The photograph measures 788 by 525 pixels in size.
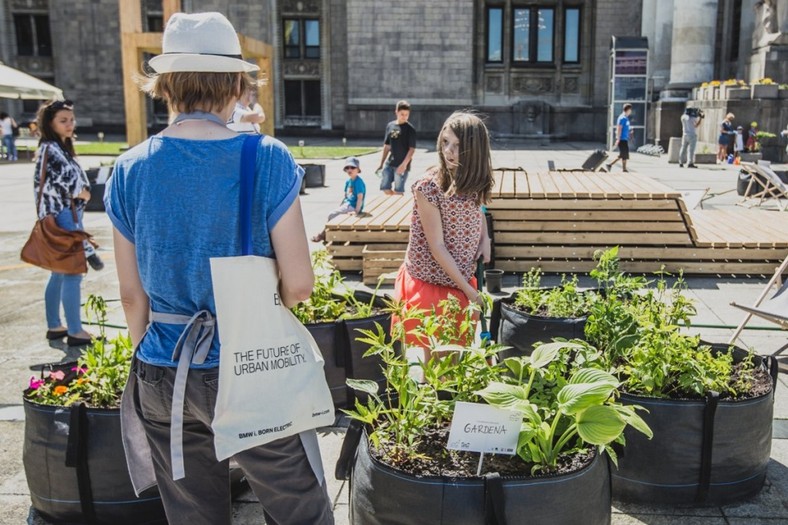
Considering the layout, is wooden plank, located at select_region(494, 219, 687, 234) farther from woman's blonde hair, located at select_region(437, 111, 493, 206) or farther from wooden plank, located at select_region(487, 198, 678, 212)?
woman's blonde hair, located at select_region(437, 111, 493, 206)

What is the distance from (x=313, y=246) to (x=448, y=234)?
6.58 meters

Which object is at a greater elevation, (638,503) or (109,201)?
(109,201)

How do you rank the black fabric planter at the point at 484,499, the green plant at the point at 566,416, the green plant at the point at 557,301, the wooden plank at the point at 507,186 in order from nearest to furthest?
the black fabric planter at the point at 484,499 → the green plant at the point at 566,416 → the green plant at the point at 557,301 → the wooden plank at the point at 507,186

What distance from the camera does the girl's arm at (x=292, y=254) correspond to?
2.33 metres

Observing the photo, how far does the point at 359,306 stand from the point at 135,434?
7.93 feet

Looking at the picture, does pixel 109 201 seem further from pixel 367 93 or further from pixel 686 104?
pixel 367 93

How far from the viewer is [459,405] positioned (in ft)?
8.85

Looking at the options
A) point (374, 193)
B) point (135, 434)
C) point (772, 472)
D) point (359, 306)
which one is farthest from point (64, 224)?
point (374, 193)

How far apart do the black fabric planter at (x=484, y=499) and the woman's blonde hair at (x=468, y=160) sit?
1.81 m

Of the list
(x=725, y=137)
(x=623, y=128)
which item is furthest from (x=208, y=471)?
(x=725, y=137)

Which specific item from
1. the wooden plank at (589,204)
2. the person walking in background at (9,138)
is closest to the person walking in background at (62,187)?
the wooden plank at (589,204)

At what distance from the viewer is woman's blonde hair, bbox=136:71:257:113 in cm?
236

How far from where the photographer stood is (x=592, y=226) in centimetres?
896

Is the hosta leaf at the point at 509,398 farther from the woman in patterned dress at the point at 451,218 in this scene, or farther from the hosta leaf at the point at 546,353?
the woman in patterned dress at the point at 451,218
